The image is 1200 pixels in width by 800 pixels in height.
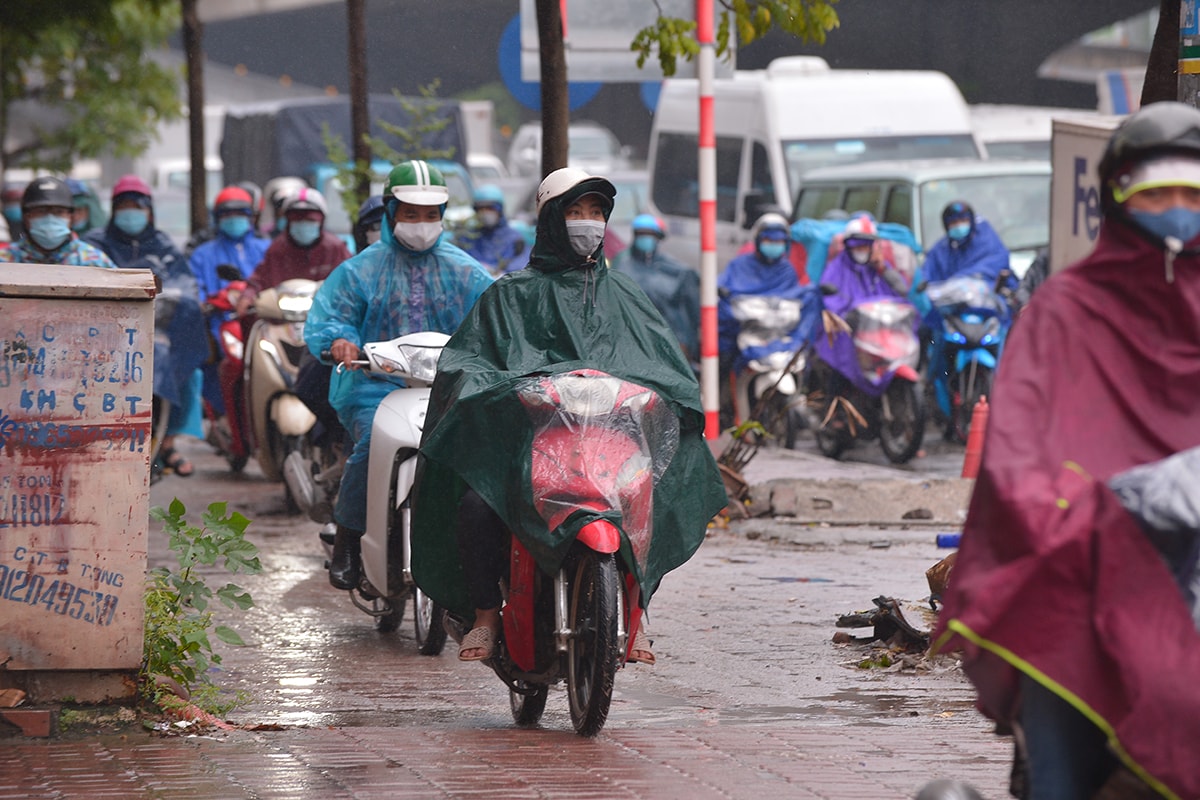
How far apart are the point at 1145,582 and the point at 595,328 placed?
3256 millimetres

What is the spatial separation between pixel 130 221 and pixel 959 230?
6.39 metres

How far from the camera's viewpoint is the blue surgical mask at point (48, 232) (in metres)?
10.3

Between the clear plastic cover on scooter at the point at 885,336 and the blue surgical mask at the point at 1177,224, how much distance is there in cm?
1119

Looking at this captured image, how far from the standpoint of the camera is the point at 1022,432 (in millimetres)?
3340

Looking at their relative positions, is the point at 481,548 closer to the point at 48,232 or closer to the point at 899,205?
the point at 48,232

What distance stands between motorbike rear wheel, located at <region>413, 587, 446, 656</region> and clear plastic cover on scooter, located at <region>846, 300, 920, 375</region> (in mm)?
7304

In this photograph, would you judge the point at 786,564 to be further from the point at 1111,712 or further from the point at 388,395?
the point at 1111,712

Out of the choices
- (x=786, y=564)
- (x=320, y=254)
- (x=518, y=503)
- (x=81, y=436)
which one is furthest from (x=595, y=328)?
(x=320, y=254)

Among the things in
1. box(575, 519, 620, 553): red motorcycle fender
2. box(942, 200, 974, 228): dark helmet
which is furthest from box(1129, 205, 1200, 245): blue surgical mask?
box(942, 200, 974, 228): dark helmet

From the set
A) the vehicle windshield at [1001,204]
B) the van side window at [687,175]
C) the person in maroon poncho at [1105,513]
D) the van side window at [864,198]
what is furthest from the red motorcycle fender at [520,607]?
the van side window at [687,175]

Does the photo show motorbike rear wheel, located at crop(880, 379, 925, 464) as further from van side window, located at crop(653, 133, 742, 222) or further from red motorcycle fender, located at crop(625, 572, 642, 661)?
red motorcycle fender, located at crop(625, 572, 642, 661)


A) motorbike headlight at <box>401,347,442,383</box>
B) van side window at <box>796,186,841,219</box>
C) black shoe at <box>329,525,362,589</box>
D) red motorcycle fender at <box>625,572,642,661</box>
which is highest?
van side window at <box>796,186,841,219</box>

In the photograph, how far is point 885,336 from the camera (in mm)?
14633

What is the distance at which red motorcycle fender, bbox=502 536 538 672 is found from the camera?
612 centimetres
